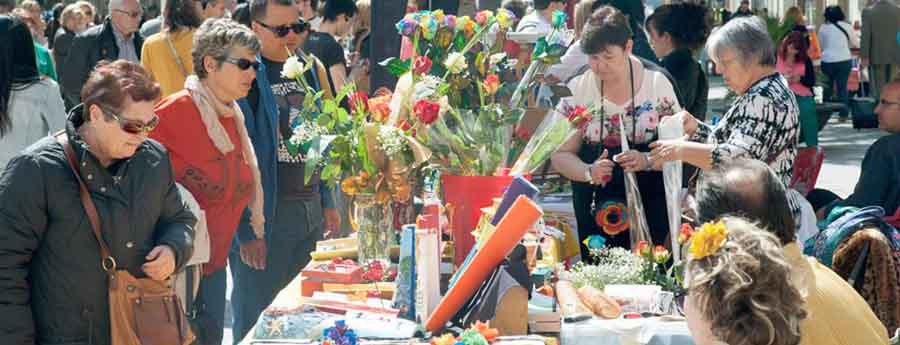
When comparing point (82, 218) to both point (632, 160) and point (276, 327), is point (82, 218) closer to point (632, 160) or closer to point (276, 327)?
point (276, 327)

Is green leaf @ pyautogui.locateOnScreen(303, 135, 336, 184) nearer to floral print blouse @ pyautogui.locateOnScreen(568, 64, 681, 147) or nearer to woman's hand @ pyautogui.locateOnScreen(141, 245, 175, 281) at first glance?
woman's hand @ pyautogui.locateOnScreen(141, 245, 175, 281)

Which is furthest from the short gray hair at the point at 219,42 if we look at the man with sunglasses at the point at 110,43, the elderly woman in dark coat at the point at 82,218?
the man with sunglasses at the point at 110,43

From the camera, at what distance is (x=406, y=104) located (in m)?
4.41

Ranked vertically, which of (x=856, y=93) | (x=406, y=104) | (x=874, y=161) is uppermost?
(x=406, y=104)

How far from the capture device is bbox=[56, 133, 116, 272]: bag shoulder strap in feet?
12.9

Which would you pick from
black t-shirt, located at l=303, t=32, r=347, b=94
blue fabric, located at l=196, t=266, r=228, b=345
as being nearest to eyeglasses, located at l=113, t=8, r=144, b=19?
black t-shirt, located at l=303, t=32, r=347, b=94

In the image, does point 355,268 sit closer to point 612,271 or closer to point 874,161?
point 612,271

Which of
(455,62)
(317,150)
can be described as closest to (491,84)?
(455,62)

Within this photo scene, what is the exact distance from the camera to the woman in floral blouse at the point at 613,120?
18.4 ft

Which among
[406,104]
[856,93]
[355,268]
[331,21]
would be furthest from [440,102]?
[856,93]

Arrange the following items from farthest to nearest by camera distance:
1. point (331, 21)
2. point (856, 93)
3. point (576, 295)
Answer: point (856, 93) → point (331, 21) → point (576, 295)

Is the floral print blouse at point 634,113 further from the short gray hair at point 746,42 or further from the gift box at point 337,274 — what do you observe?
the gift box at point 337,274

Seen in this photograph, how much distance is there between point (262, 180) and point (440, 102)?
137cm

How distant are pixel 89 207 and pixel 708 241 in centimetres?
208
